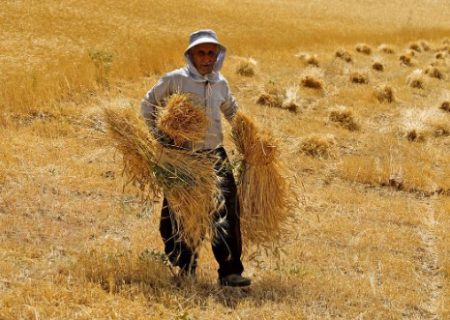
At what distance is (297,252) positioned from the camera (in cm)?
595

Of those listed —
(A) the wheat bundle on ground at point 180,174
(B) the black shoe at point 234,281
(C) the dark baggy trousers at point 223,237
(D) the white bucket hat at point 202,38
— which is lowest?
(B) the black shoe at point 234,281

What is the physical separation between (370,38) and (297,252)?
21.4 m

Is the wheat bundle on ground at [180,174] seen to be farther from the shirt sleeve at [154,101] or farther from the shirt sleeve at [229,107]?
the shirt sleeve at [229,107]

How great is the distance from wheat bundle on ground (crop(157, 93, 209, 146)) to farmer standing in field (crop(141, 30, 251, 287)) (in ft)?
0.27

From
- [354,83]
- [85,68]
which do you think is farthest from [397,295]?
[354,83]

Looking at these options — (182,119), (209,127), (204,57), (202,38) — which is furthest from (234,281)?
(202,38)

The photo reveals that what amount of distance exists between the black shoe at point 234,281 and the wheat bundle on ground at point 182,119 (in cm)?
103

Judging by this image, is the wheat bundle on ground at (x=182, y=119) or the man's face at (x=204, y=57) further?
the man's face at (x=204, y=57)

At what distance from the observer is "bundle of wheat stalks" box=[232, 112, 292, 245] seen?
4.81 m

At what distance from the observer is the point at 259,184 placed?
4.86m

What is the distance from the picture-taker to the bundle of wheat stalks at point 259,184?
481 centimetres

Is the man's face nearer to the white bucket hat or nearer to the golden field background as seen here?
the white bucket hat

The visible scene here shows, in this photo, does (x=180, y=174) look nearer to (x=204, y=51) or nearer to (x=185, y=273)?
(x=185, y=273)

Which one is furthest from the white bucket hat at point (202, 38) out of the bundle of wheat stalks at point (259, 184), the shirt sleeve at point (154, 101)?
the bundle of wheat stalks at point (259, 184)
